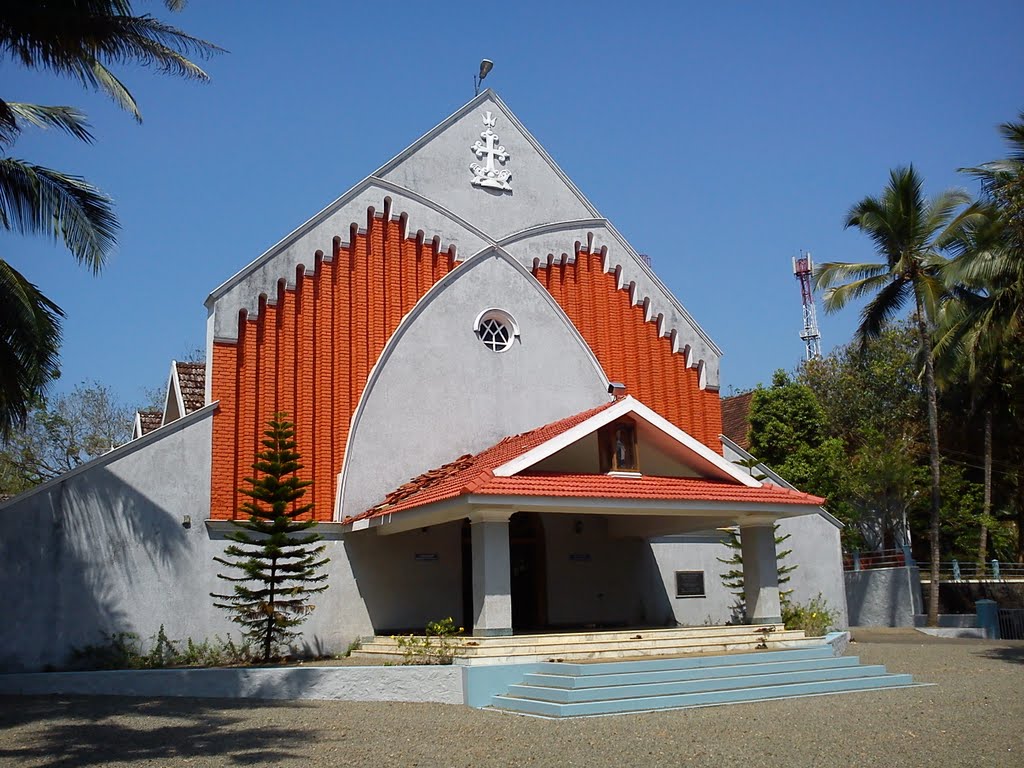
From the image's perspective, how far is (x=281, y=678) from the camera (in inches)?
528

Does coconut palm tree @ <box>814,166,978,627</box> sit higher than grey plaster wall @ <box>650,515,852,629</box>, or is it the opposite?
coconut palm tree @ <box>814,166,978,627</box>

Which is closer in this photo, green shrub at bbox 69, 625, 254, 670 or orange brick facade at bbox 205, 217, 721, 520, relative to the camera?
green shrub at bbox 69, 625, 254, 670

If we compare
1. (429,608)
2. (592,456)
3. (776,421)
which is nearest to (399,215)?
(592,456)

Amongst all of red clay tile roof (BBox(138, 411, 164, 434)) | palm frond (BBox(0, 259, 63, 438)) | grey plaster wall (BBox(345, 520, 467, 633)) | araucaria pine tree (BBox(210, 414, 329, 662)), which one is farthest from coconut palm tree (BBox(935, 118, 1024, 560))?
red clay tile roof (BBox(138, 411, 164, 434))

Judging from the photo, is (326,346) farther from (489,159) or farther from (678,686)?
(678,686)

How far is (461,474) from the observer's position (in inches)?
632

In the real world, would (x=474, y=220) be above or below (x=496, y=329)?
above

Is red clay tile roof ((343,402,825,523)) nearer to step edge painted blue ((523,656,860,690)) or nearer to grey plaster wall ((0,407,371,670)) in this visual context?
grey plaster wall ((0,407,371,670))

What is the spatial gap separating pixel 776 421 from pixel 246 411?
19433 millimetres

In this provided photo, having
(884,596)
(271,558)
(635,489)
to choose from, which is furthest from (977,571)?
(271,558)

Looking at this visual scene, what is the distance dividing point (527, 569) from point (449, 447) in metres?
3.07

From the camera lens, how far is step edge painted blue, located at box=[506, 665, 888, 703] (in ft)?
40.2

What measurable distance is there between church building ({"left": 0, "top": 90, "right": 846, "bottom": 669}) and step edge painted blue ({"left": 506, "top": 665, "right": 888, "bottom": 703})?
6.05 feet

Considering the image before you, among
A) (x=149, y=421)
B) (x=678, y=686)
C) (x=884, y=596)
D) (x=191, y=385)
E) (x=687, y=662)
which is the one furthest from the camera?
(x=884, y=596)
